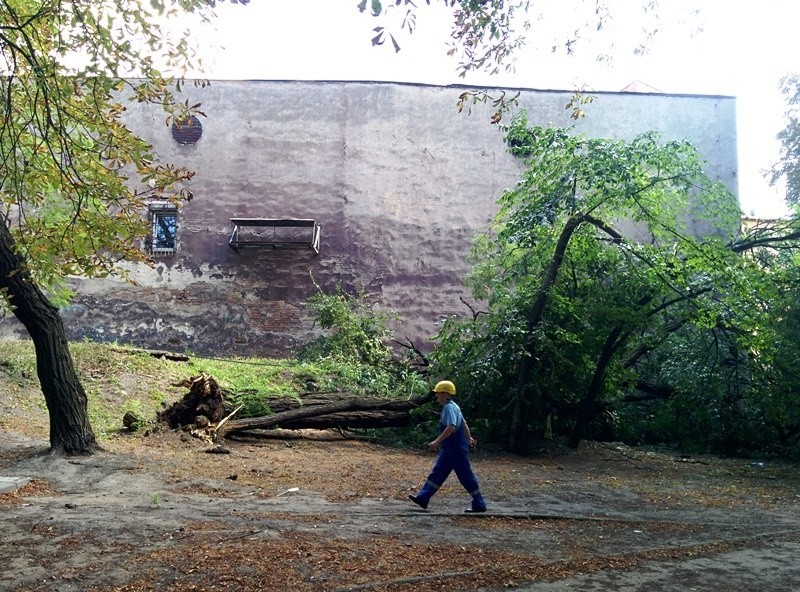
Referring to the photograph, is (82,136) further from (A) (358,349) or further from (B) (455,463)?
(A) (358,349)

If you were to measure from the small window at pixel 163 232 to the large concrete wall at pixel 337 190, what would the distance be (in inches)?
11.6

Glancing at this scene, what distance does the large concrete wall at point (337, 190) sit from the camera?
73.3 ft

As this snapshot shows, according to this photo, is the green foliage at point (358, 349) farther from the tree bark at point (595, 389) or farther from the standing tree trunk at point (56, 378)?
the standing tree trunk at point (56, 378)

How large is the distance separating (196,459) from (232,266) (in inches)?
489

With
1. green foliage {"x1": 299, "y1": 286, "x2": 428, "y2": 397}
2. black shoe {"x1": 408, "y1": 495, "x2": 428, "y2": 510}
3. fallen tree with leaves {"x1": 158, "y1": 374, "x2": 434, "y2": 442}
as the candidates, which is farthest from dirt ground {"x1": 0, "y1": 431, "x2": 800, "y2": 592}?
green foliage {"x1": 299, "y1": 286, "x2": 428, "y2": 397}

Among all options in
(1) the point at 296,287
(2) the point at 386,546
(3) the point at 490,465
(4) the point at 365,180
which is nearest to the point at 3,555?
(2) the point at 386,546

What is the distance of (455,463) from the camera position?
25.4 feet

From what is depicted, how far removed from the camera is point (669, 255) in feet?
39.7

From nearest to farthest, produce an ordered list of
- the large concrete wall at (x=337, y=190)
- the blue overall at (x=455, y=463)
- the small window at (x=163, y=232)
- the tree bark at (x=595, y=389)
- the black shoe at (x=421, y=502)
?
the blue overall at (x=455, y=463) → the black shoe at (x=421, y=502) → the tree bark at (x=595, y=389) → the large concrete wall at (x=337, y=190) → the small window at (x=163, y=232)

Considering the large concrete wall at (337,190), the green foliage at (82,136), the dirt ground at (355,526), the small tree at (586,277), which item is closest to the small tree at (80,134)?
the green foliage at (82,136)

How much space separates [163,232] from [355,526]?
17615 mm

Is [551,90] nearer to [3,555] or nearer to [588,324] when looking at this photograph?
Answer: [588,324]

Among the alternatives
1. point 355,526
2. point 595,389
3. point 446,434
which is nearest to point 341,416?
point 595,389

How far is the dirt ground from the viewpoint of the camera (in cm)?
512
